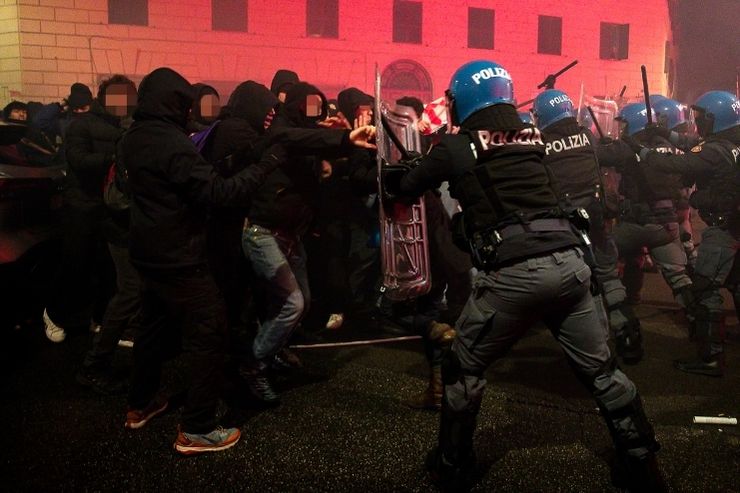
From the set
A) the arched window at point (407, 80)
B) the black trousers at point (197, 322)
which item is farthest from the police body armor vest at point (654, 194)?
the arched window at point (407, 80)

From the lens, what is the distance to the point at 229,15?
1823 cm

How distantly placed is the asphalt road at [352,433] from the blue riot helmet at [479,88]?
6.22 feet

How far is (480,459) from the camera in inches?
121

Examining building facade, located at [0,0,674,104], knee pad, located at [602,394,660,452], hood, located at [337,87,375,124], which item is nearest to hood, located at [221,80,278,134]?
hood, located at [337,87,375,124]

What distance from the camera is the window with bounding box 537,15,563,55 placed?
22.3 meters

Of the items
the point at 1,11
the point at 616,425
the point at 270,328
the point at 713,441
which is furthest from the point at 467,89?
the point at 1,11

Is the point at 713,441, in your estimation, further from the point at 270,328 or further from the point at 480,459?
the point at 270,328

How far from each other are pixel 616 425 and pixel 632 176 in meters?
3.69

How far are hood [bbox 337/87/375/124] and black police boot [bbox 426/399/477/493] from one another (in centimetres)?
390

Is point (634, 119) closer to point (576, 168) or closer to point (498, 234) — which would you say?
point (576, 168)

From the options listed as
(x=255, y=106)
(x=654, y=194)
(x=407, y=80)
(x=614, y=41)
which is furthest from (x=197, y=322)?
(x=614, y=41)

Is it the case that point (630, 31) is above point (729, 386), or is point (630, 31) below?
above

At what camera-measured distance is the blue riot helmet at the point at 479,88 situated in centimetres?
268

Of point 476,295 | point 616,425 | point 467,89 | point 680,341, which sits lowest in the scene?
point 680,341
